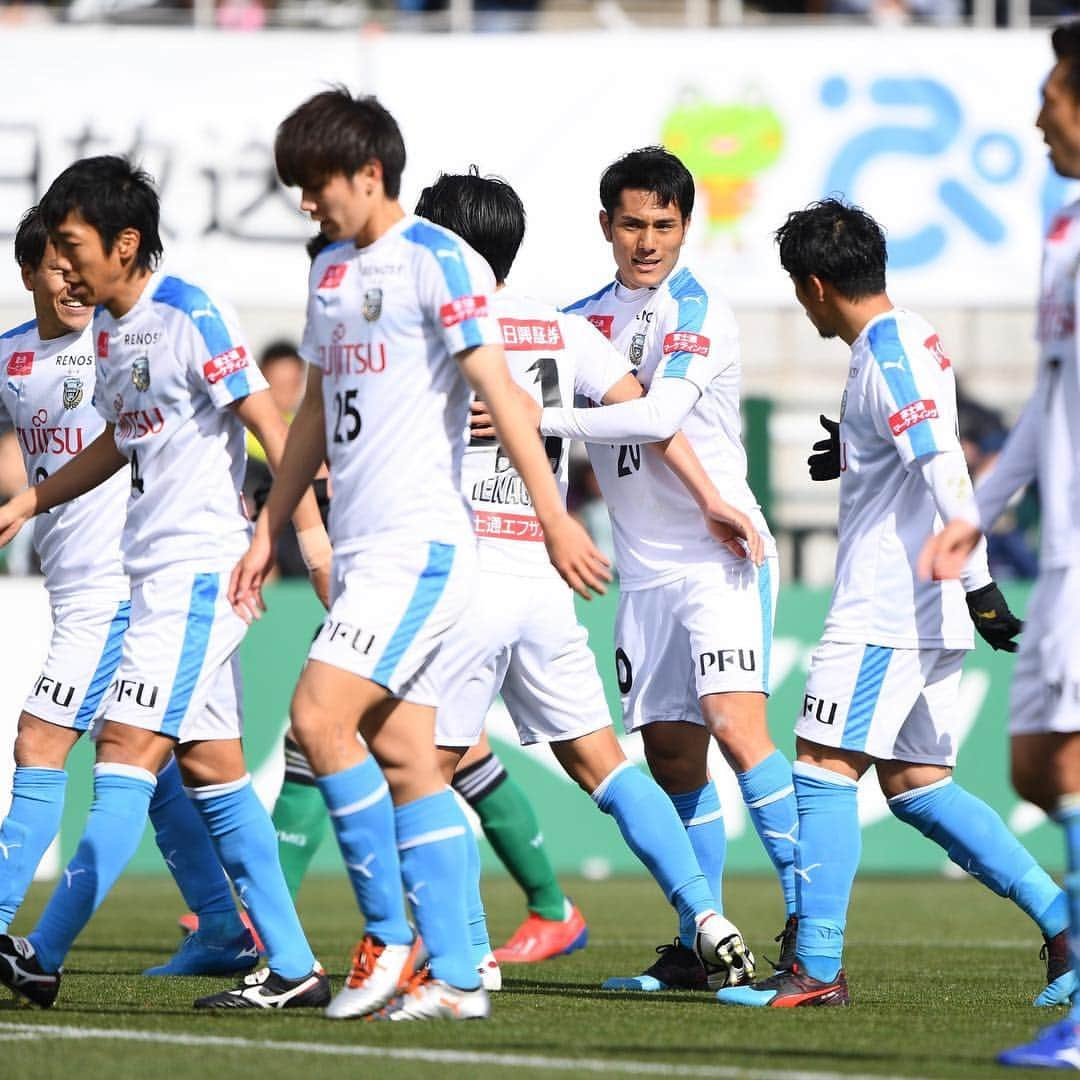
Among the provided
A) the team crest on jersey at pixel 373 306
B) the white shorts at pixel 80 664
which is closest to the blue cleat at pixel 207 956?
the white shorts at pixel 80 664

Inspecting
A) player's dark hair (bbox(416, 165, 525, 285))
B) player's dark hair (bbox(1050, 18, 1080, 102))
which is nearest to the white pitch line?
player's dark hair (bbox(1050, 18, 1080, 102))

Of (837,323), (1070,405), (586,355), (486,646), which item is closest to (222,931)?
(486,646)

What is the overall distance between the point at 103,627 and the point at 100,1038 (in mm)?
1906

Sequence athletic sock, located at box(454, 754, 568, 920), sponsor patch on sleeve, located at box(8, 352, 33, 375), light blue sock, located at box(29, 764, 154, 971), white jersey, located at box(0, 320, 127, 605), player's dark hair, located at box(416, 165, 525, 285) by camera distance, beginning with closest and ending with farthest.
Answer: light blue sock, located at box(29, 764, 154, 971) < player's dark hair, located at box(416, 165, 525, 285) < white jersey, located at box(0, 320, 127, 605) < sponsor patch on sleeve, located at box(8, 352, 33, 375) < athletic sock, located at box(454, 754, 568, 920)

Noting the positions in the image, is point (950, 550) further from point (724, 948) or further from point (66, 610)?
point (66, 610)

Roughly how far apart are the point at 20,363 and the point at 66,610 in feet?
2.72

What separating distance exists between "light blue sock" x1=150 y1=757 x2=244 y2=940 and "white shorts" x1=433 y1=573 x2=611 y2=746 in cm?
121

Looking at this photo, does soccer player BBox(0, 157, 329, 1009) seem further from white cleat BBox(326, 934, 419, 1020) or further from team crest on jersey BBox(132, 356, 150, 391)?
white cleat BBox(326, 934, 419, 1020)

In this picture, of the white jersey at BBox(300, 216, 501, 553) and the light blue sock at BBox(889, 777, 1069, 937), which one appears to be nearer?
the white jersey at BBox(300, 216, 501, 553)

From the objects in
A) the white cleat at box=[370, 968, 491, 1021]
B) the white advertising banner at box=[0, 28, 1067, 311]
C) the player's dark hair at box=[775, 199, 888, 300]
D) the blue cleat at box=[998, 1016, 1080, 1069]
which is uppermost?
the white advertising banner at box=[0, 28, 1067, 311]

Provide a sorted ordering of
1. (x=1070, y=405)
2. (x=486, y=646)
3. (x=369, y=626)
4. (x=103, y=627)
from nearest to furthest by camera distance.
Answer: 1. (x=1070, y=405)
2. (x=369, y=626)
3. (x=486, y=646)
4. (x=103, y=627)

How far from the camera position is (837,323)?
6160 mm

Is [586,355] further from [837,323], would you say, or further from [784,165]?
[784,165]

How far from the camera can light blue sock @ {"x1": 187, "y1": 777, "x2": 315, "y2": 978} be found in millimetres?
5816
